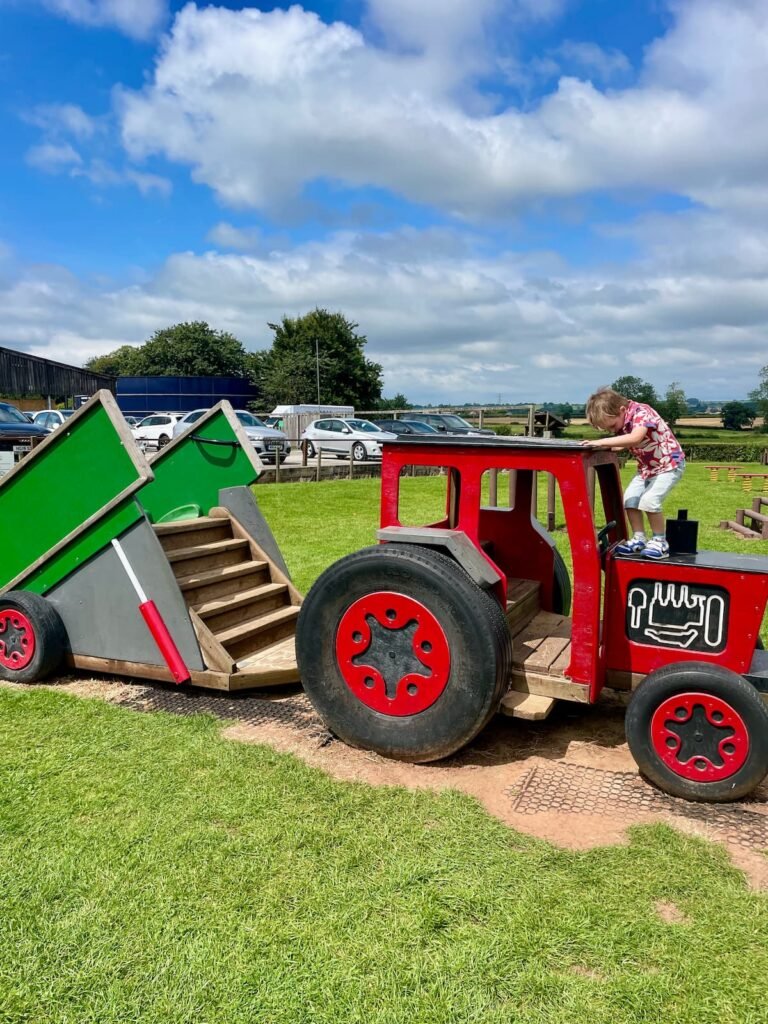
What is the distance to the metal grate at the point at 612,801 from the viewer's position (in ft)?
10.5

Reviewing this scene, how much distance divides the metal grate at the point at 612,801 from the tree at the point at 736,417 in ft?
250

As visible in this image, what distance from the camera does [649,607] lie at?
3.74 meters

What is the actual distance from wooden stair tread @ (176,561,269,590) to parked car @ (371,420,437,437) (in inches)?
785

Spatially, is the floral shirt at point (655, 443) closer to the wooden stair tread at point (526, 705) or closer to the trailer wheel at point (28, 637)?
the wooden stair tread at point (526, 705)

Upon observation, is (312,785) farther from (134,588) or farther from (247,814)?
(134,588)

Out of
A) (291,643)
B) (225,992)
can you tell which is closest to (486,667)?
(225,992)

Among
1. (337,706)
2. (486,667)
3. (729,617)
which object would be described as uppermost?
(729,617)

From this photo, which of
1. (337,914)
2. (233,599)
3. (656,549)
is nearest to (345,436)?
(233,599)

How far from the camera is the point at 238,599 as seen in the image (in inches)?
202

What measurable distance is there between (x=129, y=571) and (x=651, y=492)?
122 inches

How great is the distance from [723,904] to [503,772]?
4.02ft

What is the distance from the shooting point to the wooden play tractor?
3332 mm

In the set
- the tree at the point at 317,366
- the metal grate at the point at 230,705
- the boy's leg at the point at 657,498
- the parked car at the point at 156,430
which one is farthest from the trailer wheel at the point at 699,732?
the tree at the point at 317,366

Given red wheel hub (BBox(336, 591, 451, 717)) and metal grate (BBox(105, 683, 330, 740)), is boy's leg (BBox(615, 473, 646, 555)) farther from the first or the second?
metal grate (BBox(105, 683, 330, 740))
